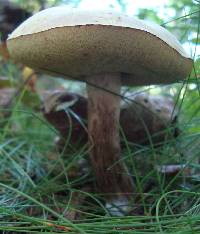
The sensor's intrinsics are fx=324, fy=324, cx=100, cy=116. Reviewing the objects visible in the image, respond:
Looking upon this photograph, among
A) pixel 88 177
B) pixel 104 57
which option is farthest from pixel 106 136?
pixel 104 57

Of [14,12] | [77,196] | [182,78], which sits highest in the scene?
[14,12]

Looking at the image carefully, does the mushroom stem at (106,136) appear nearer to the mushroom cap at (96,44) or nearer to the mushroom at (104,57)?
the mushroom at (104,57)

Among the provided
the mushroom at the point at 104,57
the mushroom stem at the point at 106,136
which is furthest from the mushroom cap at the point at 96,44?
the mushroom stem at the point at 106,136

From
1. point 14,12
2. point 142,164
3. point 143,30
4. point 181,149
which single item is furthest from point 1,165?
point 14,12

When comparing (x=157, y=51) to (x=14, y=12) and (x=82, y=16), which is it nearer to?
(x=82, y=16)

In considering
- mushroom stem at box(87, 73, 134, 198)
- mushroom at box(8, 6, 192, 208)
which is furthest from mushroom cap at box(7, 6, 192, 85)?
mushroom stem at box(87, 73, 134, 198)

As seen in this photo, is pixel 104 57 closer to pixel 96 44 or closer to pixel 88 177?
pixel 96 44

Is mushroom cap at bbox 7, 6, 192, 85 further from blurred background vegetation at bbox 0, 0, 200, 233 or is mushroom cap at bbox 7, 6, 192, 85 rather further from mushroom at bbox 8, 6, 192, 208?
blurred background vegetation at bbox 0, 0, 200, 233
